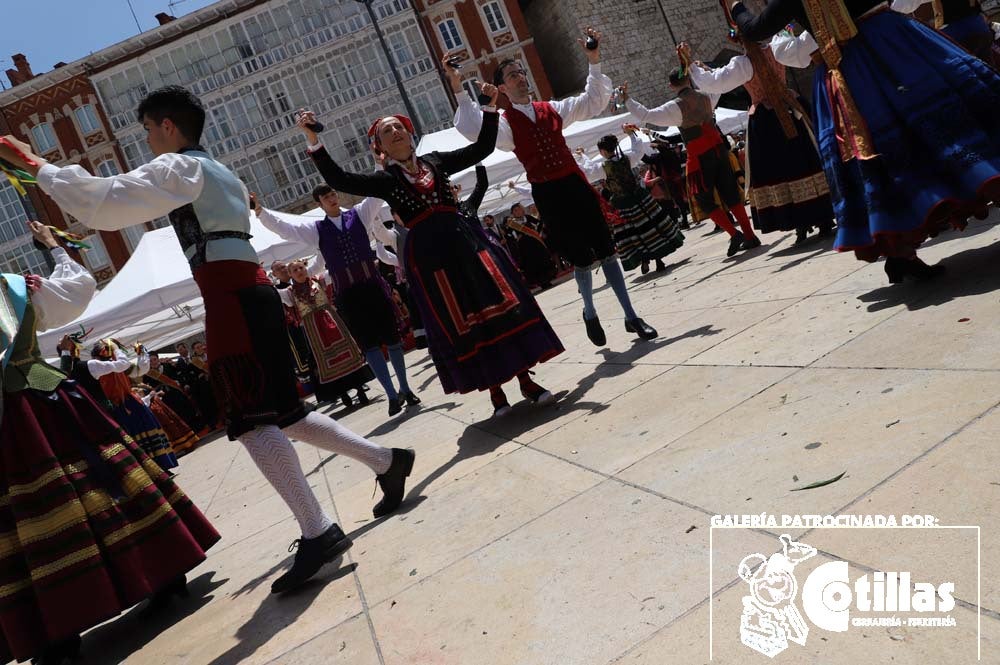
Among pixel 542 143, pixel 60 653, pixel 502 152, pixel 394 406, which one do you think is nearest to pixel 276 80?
pixel 502 152

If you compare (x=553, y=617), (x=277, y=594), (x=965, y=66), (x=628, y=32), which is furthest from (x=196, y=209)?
(x=628, y=32)

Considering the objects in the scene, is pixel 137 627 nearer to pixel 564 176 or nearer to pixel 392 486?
pixel 392 486

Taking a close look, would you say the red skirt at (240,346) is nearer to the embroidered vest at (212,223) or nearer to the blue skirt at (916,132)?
the embroidered vest at (212,223)

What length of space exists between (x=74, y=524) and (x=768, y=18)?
3.79 m

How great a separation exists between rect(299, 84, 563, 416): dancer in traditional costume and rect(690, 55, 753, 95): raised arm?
2.93m

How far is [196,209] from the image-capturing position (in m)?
2.65

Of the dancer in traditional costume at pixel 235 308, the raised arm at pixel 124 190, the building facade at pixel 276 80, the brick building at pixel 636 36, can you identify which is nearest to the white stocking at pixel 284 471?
the dancer in traditional costume at pixel 235 308

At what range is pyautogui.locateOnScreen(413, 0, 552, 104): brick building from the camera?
32.8 meters

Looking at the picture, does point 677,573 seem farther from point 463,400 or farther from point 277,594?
point 463,400

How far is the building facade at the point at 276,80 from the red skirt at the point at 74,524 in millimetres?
31829

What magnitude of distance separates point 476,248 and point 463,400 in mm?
1795

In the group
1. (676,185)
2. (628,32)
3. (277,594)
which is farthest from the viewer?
(628,32)

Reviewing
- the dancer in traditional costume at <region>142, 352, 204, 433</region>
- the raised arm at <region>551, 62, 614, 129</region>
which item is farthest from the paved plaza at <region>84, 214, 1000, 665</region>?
the dancer in traditional costume at <region>142, 352, 204, 433</region>

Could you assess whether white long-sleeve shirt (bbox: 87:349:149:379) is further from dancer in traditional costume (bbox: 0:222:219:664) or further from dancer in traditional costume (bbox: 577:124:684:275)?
dancer in traditional costume (bbox: 577:124:684:275)
